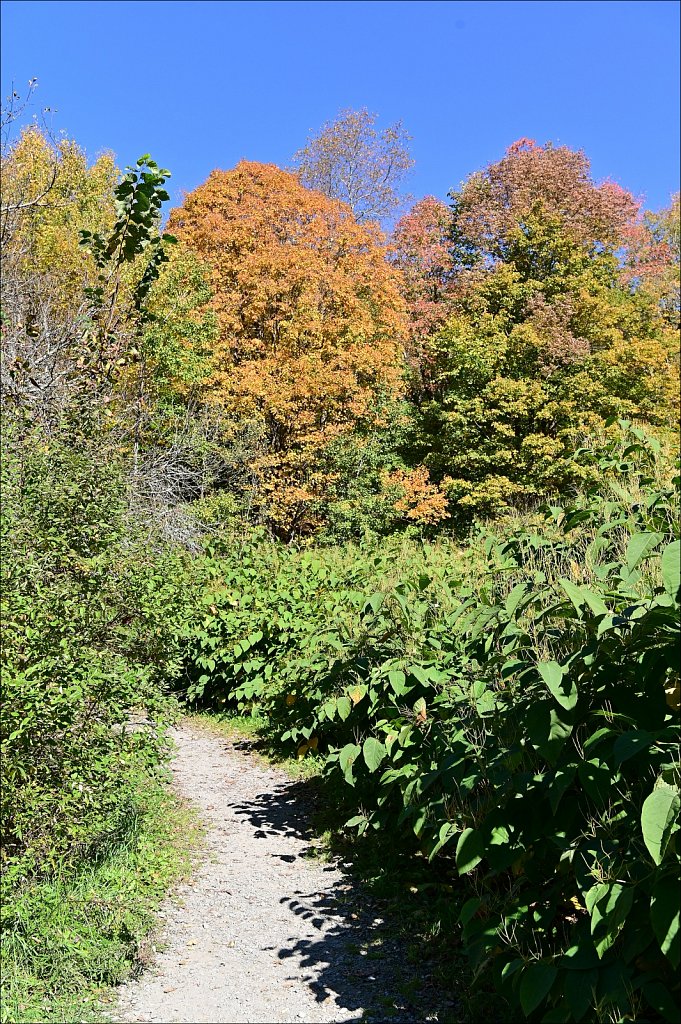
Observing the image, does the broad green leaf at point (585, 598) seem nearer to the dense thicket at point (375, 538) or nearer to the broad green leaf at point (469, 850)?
the dense thicket at point (375, 538)

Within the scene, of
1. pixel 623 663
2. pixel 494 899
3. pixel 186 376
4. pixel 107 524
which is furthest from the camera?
pixel 186 376

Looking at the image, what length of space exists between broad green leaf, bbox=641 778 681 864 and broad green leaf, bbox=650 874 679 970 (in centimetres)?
8

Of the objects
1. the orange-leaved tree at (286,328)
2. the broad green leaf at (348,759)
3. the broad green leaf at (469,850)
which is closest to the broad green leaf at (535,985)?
the broad green leaf at (469,850)

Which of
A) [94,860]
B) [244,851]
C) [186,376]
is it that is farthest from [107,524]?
[186,376]

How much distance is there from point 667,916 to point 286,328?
13406 millimetres

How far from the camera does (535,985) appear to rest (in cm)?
228

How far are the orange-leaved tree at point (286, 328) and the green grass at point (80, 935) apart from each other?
10.7 metres

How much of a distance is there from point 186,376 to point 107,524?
29.9ft

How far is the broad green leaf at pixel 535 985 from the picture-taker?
2244 millimetres

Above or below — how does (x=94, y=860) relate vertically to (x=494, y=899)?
below

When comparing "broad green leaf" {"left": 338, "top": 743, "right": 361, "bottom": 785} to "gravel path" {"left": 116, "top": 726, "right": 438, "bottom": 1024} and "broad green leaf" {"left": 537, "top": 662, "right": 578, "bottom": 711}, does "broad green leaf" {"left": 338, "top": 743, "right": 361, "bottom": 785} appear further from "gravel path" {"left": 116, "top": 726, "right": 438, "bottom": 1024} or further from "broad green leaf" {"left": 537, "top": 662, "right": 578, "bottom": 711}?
"broad green leaf" {"left": 537, "top": 662, "right": 578, "bottom": 711}

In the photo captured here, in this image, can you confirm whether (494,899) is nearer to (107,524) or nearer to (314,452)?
(107,524)

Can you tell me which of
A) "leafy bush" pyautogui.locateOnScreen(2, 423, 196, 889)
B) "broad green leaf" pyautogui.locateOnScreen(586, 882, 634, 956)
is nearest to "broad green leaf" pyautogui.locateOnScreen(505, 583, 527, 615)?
"broad green leaf" pyautogui.locateOnScreen(586, 882, 634, 956)

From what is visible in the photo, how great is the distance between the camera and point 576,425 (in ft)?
49.2
